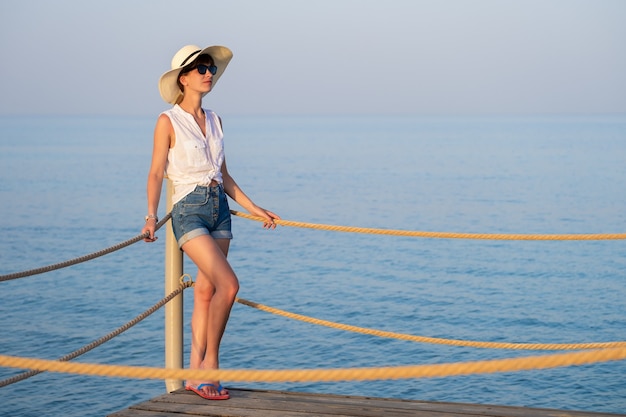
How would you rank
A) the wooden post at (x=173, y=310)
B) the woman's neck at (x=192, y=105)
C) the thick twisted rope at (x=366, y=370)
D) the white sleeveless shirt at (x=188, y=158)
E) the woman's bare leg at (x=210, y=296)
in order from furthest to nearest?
the wooden post at (x=173, y=310) → the woman's neck at (x=192, y=105) → the white sleeveless shirt at (x=188, y=158) → the woman's bare leg at (x=210, y=296) → the thick twisted rope at (x=366, y=370)

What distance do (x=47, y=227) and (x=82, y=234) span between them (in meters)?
2.40

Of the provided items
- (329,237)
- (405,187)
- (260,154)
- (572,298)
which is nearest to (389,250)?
(329,237)

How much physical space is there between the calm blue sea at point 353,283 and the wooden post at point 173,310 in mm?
2398

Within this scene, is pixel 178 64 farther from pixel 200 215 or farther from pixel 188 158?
pixel 200 215

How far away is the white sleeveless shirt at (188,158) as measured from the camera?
4.55m

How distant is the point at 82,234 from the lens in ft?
82.8

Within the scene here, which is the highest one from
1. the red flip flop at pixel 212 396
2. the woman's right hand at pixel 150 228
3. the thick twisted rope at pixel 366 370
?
the woman's right hand at pixel 150 228

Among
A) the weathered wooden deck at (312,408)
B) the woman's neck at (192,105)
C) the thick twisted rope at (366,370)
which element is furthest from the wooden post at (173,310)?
the thick twisted rope at (366,370)

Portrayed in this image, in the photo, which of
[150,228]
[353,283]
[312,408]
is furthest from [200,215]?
[353,283]

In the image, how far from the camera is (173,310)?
200 inches

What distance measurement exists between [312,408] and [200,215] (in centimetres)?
114

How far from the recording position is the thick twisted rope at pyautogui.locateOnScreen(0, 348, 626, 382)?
2.31 metres

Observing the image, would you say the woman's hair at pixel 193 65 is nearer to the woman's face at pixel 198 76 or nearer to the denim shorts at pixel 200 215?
→ the woman's face at pixel 198 76

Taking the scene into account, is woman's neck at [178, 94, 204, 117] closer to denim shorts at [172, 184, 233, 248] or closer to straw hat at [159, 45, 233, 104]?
straw hat at [159, 45, 233, 104]
